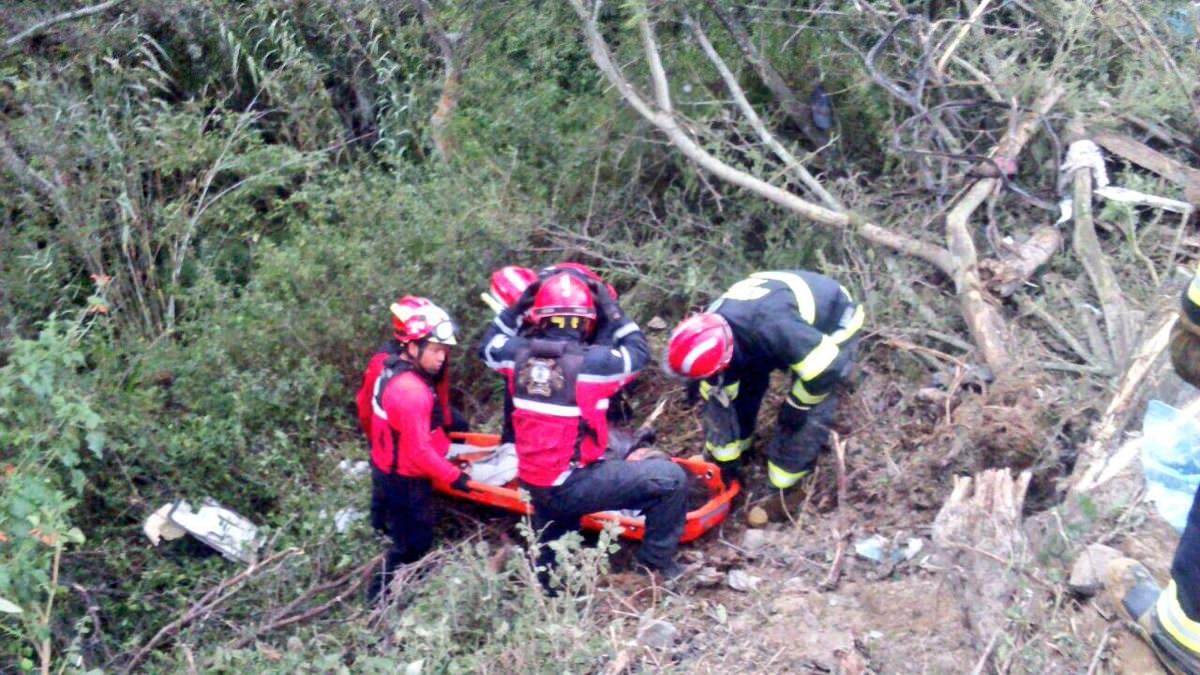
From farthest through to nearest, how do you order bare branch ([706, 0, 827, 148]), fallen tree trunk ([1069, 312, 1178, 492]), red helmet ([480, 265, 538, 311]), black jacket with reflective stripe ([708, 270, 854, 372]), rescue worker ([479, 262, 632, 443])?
bare branch ([706, 0, 827, 148]), red helmet ([480, 265, 538, 311]), rescue worker ([479, 262, 632, 443]), black jacket with reflective stripe ([708, 270, 854, 372]), fallen tree trunk ([1069, 312, 1178, 492])

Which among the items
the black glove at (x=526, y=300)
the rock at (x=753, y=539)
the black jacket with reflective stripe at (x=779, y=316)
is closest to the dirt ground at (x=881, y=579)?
the rock at (x=753, y=539)

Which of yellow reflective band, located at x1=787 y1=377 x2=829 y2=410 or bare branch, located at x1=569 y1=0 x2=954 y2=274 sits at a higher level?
bare branch, located at x1=569 y1=0 x2=954 y2=274

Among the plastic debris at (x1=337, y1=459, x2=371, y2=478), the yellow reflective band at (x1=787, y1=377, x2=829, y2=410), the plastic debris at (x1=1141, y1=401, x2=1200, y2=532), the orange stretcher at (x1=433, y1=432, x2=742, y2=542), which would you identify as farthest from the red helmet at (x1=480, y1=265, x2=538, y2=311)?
the plastic debris at (x1=1141, y1=401, x2=1200, y2=532)

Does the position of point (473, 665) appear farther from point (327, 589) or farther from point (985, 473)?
point (985, 473)

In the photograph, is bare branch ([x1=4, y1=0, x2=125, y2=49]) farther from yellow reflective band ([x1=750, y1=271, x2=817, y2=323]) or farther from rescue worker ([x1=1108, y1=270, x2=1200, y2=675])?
rescue worker ([x1=1108, y1=270, x2=1200, y2=675])

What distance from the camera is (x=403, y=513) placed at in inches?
210

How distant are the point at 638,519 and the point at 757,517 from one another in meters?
0.59

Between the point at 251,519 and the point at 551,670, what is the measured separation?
254 cm

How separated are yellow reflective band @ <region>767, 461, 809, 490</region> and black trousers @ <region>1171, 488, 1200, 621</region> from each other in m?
2.28

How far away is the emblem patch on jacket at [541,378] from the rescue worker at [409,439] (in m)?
0.50

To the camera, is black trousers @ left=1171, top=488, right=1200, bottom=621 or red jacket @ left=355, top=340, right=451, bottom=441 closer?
black trousers @ left=1171, top=488, right=1200, bottom=621

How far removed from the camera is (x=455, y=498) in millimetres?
5707

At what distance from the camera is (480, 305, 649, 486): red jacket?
16.2ft

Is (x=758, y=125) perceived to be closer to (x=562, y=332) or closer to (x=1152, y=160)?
(x=1152, y=160)
